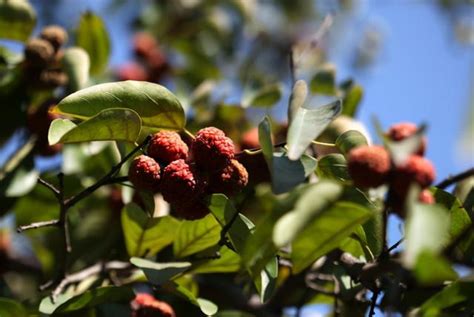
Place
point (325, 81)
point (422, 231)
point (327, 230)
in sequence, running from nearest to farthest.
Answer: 1. point (422, 231)
2. point (327, 230)
3. point (325, 81)

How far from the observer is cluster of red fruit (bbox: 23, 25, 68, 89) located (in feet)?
6.79

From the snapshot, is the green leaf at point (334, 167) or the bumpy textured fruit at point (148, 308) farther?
the bumpy textured fruit at point (148, 308)

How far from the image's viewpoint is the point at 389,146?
105cm

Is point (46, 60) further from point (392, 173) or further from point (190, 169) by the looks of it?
point (392, 173)

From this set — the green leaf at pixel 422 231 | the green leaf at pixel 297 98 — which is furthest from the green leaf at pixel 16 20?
the green leaf at pixel 422 231

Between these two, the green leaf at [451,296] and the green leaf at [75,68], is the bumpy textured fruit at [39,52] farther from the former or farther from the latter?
the green leaf at [451,296]

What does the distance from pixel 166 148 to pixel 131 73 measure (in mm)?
1739

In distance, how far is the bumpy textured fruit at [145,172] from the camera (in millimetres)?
1335

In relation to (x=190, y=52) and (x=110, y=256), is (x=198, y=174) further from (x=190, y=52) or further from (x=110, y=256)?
(x=190, y=52)

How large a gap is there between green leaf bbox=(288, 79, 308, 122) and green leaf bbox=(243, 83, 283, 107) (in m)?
0.84

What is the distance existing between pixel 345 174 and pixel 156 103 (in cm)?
40

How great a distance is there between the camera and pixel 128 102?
Result: 1411 mm

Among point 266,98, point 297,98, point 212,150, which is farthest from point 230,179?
point 266,98

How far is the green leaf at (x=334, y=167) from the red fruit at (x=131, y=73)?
5.49ft
